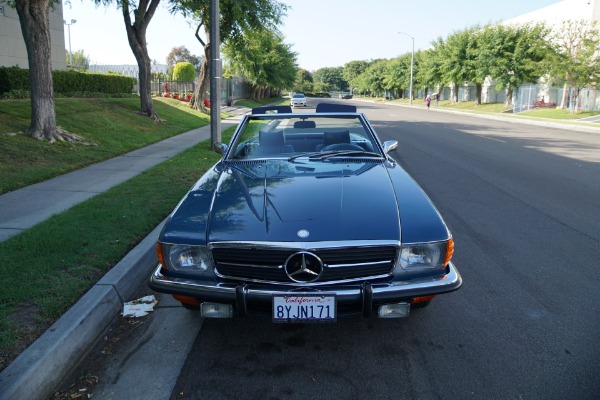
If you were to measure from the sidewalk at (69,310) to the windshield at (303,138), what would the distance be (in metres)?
1.42

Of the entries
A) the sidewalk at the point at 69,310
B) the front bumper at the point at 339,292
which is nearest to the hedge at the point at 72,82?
the sidewalk at the point at 69,310

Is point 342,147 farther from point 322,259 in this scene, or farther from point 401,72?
point 401,72

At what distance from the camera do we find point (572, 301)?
3857mm

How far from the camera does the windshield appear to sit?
4.54 metres

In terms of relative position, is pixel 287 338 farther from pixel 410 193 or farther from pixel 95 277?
pixel 95 277

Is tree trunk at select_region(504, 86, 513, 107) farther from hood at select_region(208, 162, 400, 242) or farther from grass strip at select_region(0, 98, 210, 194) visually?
hood at select_region(208, 162, 400, 242)

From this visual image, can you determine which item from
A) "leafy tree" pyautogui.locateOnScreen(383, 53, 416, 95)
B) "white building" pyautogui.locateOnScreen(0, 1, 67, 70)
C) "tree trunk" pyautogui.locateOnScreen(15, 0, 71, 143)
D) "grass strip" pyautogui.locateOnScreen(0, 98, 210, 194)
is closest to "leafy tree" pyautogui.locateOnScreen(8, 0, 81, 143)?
"tree trunk" pyautogui.locateOnScreen(15, 0, 71, 143)

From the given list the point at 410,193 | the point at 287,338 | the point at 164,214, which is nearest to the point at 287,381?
the point at 287,338

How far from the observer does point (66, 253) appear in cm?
444

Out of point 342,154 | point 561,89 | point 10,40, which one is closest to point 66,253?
point 342,154

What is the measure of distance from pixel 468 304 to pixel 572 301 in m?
0.84

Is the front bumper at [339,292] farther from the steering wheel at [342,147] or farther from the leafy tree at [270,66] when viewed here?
the leafy tree at [270,66]

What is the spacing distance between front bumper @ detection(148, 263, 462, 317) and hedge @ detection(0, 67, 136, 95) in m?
15.3

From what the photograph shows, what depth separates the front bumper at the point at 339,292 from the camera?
279 cm
